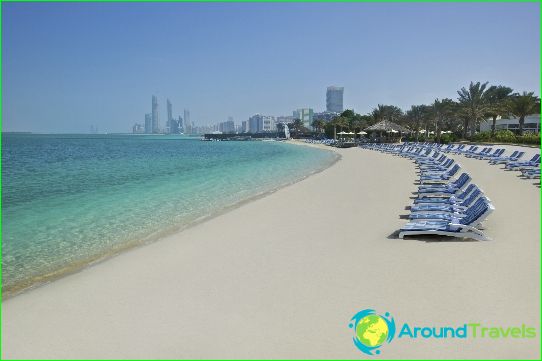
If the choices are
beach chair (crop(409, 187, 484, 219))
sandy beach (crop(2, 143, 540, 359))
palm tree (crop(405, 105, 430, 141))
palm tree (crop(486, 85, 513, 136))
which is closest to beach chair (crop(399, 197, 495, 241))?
sandy beach (crop(2, 143, 540, 359))

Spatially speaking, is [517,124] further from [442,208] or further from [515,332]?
[515,332]

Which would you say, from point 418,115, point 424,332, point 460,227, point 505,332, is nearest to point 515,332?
point 505,332

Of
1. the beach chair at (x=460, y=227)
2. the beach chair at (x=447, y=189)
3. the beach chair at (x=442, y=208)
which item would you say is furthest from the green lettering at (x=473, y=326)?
the beach chair at (x=447, y=189)

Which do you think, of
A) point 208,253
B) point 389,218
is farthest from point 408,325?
point 389,218

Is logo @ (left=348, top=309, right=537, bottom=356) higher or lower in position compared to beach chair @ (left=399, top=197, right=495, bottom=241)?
lower

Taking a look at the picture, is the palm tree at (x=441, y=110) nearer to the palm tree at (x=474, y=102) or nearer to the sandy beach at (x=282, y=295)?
the palm tree at (x=474, y=102)

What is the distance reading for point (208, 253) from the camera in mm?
7980

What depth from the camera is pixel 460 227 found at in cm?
809

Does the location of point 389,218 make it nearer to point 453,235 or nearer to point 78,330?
point 453,235

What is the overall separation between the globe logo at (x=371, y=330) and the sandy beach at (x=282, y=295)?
10cm

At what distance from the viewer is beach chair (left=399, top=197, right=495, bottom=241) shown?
8086mm

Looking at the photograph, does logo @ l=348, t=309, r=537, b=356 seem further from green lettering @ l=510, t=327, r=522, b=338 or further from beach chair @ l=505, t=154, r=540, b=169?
beach chair @ l=505, t=154, r=540, b=169

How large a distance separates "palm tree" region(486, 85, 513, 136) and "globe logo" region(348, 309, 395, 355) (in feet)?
163

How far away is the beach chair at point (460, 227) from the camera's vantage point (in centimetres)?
809
